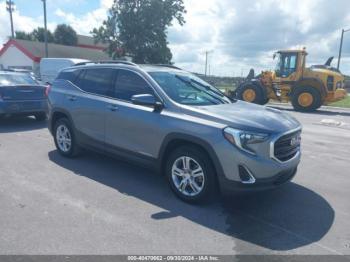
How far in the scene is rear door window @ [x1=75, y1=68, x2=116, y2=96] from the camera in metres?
5.45

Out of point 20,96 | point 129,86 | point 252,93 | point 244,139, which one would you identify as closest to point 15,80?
point 20,96

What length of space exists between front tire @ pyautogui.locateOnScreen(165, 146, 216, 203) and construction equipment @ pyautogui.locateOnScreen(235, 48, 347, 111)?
1351cm

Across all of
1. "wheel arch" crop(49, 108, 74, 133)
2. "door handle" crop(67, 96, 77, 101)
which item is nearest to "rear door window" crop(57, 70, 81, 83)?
"door handle" crop(67, 96, 77, 101)

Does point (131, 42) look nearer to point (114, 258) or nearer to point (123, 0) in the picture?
point (123, 0)

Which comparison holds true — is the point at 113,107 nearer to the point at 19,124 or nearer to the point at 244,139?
the point at 244,139

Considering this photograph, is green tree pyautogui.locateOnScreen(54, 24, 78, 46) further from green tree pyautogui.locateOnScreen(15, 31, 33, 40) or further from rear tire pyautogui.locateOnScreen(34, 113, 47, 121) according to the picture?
rear tire pyautogui.locateOnScreen(34, 113, 47, 121)

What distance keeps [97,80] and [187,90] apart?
1673 mm

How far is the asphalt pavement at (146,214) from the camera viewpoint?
3.38 m

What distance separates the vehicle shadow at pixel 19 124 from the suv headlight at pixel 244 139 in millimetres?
6993

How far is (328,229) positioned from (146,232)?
2.06 meters

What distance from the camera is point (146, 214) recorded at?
405 centimetres

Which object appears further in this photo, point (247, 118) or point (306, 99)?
point (306, 99)

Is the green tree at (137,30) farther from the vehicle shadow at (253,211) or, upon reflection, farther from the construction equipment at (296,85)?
the vehicle shadow at (253,211)

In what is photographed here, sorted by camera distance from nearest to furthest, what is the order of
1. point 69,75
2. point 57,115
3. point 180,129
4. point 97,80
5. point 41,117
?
point 180,129
point 97,80
point 69,75
point 57,115
point 41,117
